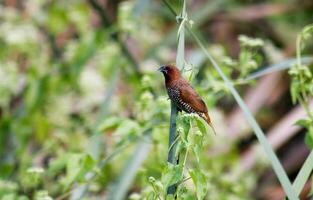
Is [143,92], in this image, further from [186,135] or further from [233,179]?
[233,179]

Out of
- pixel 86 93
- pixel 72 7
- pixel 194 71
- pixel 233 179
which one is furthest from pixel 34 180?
pixel 72 7

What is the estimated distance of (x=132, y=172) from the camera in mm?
2633

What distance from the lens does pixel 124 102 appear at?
3.17 meters

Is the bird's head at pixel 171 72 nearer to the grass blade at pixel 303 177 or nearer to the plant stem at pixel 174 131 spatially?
the plant stem at pixel 174 131

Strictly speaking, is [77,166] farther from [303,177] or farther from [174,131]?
[303,177]

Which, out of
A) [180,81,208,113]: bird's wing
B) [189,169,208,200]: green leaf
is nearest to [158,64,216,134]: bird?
[180,81,208,113]: bird's wing

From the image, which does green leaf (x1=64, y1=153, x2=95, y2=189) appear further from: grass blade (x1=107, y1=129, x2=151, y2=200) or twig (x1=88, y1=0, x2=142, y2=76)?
twig (x1=88, y1=0, x2=142, y2=76)

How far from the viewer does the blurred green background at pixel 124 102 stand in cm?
212

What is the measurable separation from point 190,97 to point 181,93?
27 millimetres

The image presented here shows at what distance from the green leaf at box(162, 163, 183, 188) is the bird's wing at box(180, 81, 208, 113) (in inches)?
8.1

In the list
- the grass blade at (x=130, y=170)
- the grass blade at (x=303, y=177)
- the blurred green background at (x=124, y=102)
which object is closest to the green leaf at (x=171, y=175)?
the blurred green background at (x=124, y=102)

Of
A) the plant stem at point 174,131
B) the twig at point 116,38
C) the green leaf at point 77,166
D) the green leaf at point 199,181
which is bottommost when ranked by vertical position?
the green leaf at point 199,181

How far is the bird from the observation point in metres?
1.58

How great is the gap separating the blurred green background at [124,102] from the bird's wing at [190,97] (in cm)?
4
